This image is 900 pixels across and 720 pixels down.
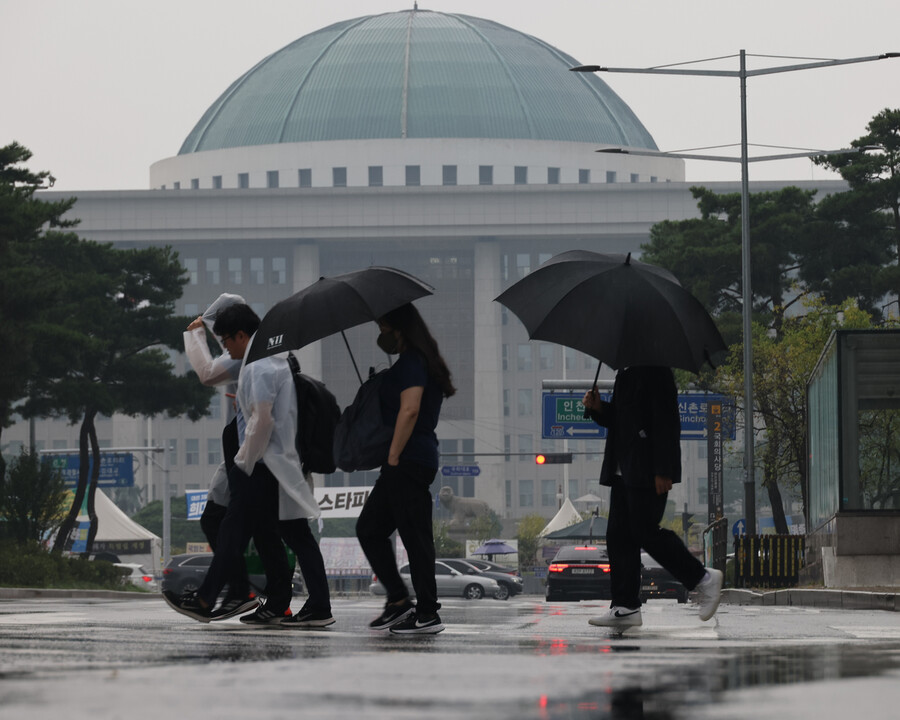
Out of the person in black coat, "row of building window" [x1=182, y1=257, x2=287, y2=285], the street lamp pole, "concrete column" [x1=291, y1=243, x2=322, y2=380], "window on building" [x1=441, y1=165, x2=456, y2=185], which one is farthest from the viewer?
"row of building window" [x1=182, y1=257, x2=287, y2=285]

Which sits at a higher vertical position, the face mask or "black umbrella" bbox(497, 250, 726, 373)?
"black umbrella" bbox(497, 250, 726, 373)

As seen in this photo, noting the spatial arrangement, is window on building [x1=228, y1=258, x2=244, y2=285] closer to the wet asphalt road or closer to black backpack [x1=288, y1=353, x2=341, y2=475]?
black backpack [x1=288, y1=353, x2=341, y2=475]

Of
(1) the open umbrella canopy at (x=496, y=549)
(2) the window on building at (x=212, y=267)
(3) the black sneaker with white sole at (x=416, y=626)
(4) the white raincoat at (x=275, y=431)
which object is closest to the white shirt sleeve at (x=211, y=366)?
(4) the white raincoat at (x=275, y=431)

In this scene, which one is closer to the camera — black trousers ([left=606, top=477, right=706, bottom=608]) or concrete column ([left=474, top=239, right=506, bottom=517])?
black trousers ([left=606, top=477, right=706, bottom=608])

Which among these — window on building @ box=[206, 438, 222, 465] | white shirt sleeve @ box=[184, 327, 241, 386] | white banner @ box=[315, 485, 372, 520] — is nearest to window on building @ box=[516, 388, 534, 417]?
window on building @ box=[206, 438, 222, 465]

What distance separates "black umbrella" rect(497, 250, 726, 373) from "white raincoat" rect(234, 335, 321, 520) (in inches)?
52.4

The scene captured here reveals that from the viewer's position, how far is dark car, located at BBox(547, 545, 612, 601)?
1192 inches

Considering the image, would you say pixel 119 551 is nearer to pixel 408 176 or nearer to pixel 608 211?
pixel 608 211

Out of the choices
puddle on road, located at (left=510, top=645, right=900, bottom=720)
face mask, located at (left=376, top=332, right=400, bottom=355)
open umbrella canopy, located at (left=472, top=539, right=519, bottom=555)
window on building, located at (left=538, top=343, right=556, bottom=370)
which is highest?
window on building, located at (left=538, top=343, right=556, bottom=370)

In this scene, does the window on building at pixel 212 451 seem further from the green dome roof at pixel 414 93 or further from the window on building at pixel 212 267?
the green dome roof at pixel 414 93

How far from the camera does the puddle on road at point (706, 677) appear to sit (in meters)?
4.83

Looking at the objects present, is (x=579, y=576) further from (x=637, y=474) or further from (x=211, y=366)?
(x=637, y=474)

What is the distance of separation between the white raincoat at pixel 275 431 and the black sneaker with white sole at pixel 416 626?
928 millimetres

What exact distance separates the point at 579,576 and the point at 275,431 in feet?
70.7
